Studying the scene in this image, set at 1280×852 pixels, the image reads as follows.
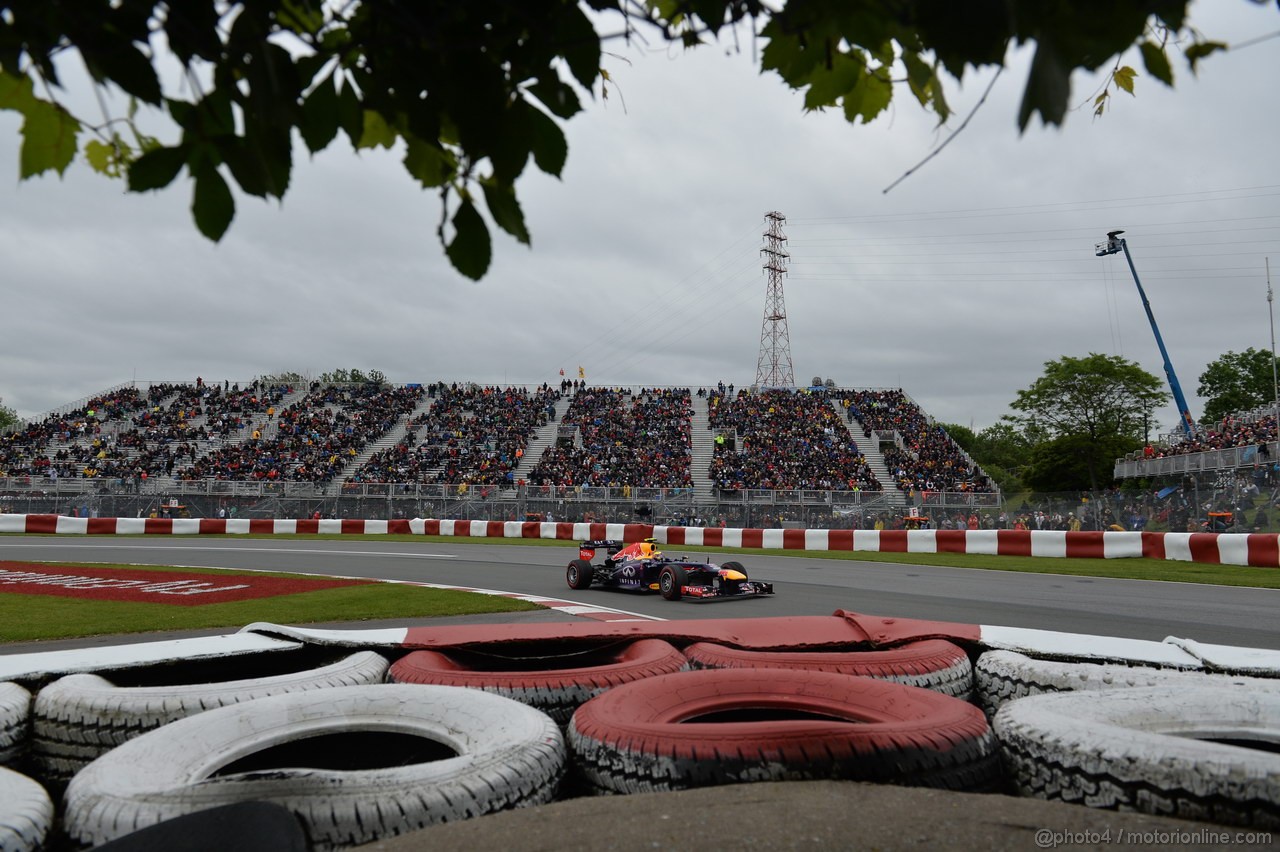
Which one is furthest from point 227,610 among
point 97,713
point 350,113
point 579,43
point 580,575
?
point 579,43

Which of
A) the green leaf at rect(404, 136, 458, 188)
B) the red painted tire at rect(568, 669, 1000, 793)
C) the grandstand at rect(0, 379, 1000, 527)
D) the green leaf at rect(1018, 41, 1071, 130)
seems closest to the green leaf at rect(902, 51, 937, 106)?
the green leaf at rect(1018, 41, 1071, 130)

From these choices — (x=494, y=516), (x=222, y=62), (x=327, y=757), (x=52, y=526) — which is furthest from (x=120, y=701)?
(x=52, y=526)

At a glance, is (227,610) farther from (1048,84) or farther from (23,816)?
(1048,84)

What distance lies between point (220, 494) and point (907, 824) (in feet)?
108

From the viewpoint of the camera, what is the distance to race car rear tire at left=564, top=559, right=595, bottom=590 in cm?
1255

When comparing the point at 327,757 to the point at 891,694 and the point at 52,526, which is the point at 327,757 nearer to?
the point at 891,694

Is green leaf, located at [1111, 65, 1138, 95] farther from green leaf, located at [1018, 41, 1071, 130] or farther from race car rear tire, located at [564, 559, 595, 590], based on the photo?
race car rear tire, located at [564, 559, 595, 590]

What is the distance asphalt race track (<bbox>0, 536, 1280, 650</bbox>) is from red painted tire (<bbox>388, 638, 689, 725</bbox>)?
5.74 metres

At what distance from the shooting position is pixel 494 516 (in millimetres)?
28406

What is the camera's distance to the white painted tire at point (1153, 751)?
1946 millimetres

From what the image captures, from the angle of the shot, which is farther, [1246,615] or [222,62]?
[1246,615]

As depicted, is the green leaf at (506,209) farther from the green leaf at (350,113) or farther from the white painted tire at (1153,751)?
the white painted tire at (1153,751)

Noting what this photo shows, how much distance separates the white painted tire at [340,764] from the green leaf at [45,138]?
56.6 inches

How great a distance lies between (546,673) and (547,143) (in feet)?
7.52
